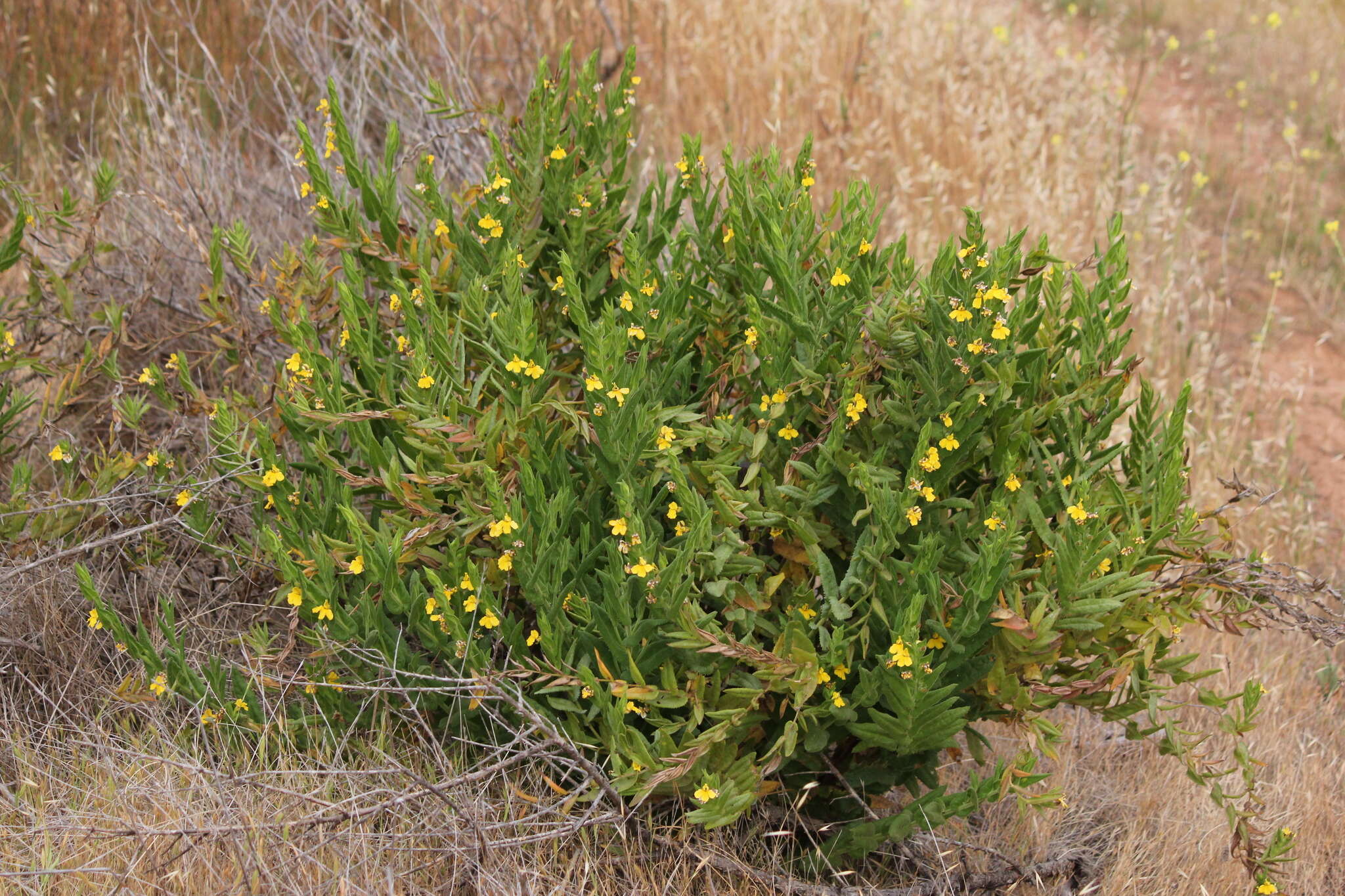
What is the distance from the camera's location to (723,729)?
1.89 metres

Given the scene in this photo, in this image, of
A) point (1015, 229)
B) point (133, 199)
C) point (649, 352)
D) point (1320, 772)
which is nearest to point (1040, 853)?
point (1320, 772)

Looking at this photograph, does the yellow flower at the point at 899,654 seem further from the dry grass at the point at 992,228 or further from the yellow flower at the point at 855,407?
the dry grass at the point at 992,228

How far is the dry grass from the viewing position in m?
2.11

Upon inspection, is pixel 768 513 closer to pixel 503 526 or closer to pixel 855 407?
pixel 855 407

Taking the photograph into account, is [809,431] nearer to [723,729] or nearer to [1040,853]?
[723,729]

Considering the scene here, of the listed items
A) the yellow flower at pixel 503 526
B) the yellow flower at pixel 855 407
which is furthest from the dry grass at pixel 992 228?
the yellow flower at pixel 855 407

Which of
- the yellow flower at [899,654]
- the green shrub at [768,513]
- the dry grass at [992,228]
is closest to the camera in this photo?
the yellow flower at [899,654]

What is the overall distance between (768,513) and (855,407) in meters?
0.24

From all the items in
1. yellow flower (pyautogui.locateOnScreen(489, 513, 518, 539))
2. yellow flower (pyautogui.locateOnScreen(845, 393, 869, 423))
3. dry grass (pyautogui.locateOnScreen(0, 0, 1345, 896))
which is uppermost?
yellow flower (pyautogui.locateOnScreen(845, 393, 869, 423))

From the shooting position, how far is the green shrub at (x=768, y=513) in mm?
1903

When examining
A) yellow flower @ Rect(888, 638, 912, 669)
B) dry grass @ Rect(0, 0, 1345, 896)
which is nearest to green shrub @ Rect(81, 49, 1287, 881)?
yellow flower @ Rect(888, 638, 912, 669)

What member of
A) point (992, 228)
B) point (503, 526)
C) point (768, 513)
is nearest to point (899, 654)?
point (768, 513)

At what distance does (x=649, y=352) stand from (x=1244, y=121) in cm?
595

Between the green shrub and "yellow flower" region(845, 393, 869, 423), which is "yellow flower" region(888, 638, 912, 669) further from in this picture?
"yellow flower" region(845, 393, 869, 423)
